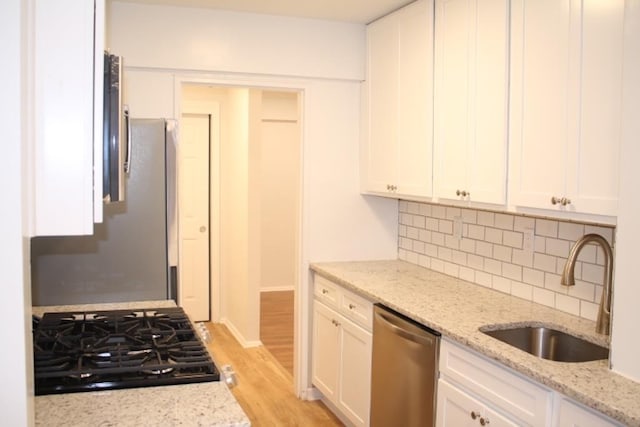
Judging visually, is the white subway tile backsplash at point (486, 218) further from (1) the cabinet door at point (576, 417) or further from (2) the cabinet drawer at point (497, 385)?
(1) the cabinet door at point (576, 417)

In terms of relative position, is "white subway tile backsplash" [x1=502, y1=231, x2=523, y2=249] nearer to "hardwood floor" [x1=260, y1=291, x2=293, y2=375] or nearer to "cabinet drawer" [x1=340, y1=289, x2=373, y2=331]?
"cabinet drawer" [x1=340, y1=289, x2=373, y2=331]

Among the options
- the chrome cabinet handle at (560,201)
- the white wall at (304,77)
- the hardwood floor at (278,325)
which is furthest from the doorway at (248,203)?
the chrome cabinet handle at (560,201)

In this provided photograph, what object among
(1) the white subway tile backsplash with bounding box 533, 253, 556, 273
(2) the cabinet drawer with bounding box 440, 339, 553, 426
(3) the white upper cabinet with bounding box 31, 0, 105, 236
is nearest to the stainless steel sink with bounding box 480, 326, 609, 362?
(2) the cabinet drawer with bounding box 440, 339, 553, 426

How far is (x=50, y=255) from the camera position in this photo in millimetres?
2861

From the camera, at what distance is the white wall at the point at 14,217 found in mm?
933

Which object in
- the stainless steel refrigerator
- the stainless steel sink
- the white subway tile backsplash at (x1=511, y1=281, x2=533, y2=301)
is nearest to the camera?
the stainless steel sink

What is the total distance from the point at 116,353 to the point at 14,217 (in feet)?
3.44

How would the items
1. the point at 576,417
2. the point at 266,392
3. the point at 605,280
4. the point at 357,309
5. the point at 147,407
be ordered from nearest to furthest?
the point at 147,407
the point at 576,417
the point at 605,280
the point at 357,309
the point at 266,392

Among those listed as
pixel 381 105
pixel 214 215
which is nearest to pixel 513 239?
pixel 381 105

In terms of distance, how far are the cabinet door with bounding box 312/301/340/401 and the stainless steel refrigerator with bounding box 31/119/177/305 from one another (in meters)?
1.08

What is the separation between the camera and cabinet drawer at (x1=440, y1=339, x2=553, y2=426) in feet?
6.51

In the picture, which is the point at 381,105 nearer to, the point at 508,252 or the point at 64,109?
the point at 508,252

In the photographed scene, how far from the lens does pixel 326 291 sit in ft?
12.6

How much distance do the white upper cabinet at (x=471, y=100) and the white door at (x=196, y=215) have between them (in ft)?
10.3
